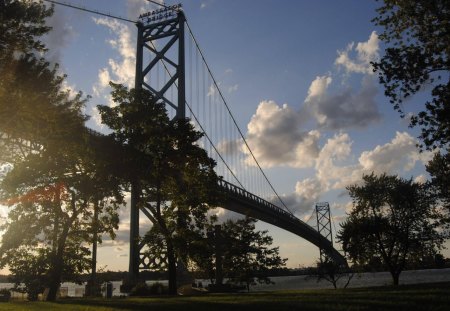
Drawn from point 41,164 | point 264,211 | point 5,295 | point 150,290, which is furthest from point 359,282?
point 41,164

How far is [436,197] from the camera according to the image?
34844 mm

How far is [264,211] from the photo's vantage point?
6431 centimetres

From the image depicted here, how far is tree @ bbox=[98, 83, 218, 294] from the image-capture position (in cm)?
2489

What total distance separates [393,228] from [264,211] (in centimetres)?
3094

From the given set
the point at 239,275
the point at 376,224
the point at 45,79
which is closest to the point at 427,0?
the point at 45,79

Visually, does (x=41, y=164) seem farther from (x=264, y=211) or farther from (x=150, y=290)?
(x=264, y=211)

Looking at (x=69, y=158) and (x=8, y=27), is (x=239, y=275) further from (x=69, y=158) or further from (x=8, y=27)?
(x=8, y=27)

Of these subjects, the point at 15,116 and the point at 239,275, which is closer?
the point at 15,116

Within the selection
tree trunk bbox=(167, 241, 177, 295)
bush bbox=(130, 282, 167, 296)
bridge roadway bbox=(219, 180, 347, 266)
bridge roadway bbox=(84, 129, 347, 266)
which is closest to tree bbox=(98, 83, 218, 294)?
tree trunk bbox=(167, 241, 177, 295)

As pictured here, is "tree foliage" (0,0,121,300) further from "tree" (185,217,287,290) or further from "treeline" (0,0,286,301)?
"tree" (185,217,287,290)

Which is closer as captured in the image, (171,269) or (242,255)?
(171,269)

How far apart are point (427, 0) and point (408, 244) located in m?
22.9

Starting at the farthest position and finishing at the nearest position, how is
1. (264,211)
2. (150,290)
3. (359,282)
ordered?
(359,282) → (264,211) → (150,290)

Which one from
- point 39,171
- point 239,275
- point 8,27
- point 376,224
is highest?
point 8,27
